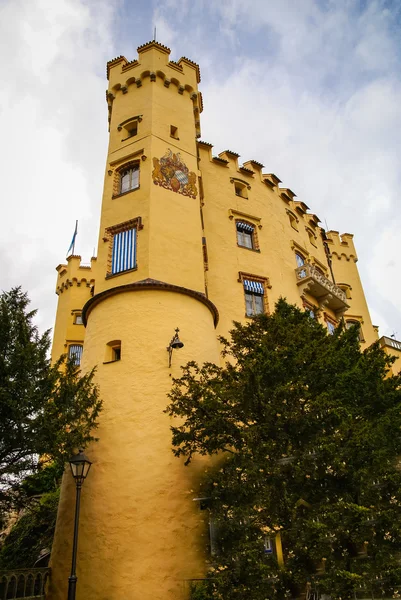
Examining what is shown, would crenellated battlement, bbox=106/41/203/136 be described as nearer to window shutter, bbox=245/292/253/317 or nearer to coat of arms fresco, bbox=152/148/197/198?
coat of arms fresco, bbox=152/148/197/198

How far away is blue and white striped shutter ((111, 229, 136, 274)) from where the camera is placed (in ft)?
61.2

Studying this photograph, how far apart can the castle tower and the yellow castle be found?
0.04 metres

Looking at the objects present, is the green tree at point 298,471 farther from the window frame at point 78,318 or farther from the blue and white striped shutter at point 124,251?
the window frame at point 78,318

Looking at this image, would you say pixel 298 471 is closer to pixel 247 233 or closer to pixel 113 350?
pixel 113 350

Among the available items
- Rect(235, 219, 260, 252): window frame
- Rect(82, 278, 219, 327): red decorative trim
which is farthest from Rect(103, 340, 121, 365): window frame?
Rect(235, 219, 260, 252): window frame

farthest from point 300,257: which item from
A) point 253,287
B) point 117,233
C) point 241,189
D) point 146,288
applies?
point 146,288

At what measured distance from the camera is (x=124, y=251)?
19094 millimetres

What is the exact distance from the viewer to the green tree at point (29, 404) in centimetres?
1126

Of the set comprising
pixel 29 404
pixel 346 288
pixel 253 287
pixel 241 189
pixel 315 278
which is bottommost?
pixel 29 404

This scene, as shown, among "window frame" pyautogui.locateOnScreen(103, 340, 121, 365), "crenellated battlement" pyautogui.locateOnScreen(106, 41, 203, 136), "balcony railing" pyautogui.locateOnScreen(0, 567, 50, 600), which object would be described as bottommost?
"balcony railing" pyautogui.locateOnScreen(0, 567, 50, 600)

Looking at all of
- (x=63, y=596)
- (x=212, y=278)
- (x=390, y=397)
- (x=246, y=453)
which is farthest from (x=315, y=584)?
(x=212, y=278)

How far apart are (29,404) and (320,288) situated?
18.6 metres

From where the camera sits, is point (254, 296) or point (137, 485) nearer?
point (137, 485)

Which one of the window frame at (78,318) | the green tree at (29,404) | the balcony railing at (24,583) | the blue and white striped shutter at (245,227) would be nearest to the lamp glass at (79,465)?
the green tree at (29,404)
